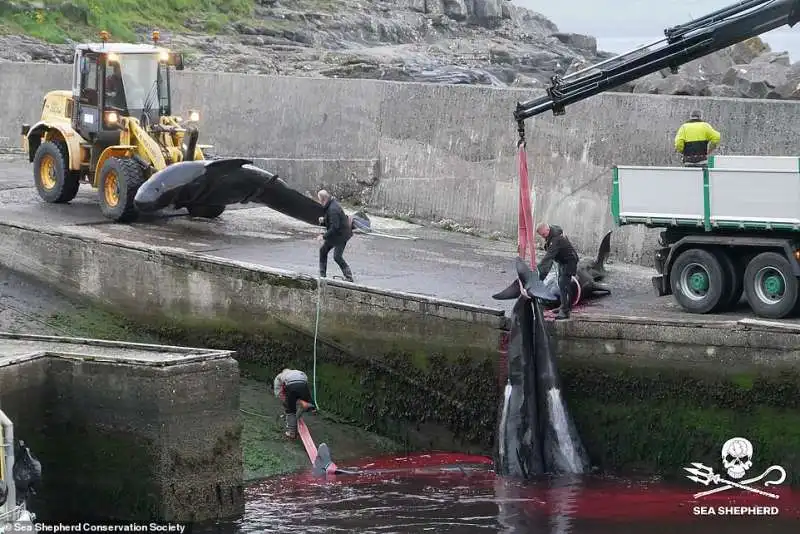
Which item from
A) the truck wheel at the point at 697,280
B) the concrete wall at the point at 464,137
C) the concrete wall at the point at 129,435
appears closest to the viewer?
the concrete wall at the point at 129,435

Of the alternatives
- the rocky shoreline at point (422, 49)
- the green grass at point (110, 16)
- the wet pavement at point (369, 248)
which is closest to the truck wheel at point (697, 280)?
the wet pavement at point (369, 248)

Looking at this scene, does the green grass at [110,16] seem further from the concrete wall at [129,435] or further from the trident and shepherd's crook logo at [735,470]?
the trident and shepherd's crook logo at [735,470]

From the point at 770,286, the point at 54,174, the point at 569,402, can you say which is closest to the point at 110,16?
the point at 54,174

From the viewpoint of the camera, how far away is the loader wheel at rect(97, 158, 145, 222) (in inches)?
742

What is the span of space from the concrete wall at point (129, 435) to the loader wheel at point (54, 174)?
8.28m

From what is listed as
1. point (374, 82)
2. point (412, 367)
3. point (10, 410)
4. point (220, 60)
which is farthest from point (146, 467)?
point (220, 60)

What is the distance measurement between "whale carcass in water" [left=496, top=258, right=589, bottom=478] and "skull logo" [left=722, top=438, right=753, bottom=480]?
A: 1418 millimetres

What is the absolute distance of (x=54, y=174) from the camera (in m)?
20.5

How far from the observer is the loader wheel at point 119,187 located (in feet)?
61.8

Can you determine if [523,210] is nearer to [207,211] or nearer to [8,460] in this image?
[8,460]

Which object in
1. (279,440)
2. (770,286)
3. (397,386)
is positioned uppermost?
(770,286)

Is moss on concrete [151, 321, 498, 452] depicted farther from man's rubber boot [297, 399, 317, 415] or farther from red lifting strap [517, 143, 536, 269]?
red lifting strap [517, 143, 536, 269]

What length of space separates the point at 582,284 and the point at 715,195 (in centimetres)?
197

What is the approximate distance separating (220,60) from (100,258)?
1689 centimetres
